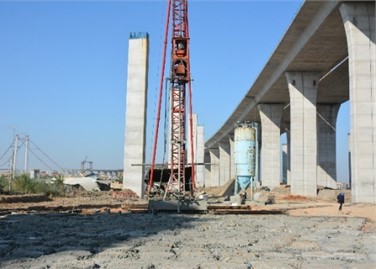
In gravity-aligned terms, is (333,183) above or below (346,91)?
below

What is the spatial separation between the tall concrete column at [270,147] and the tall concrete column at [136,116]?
19836 millimetres

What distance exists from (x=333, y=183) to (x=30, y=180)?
33.9 metres

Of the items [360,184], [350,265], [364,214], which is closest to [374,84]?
[360,184]

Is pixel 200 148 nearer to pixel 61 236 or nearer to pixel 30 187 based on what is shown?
pixel 30 187

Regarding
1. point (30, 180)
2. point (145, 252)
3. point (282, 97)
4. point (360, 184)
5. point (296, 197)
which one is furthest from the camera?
point (282, 97)

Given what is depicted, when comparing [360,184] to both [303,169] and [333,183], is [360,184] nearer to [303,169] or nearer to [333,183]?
[303,169]

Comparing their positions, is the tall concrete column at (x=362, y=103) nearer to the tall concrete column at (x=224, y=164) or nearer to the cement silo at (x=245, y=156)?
the cement silo at (x=245, y=156)

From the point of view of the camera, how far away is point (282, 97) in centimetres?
5681

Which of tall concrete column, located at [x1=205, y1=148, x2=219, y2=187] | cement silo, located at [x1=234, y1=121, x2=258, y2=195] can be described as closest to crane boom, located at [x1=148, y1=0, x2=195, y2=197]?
cement silo, located at [x1=234, y1=121, x2=258, y2=195]

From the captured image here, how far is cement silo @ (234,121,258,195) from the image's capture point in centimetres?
3912

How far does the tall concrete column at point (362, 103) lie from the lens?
2670 cm

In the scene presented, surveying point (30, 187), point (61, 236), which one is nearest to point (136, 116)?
point (30, 187)

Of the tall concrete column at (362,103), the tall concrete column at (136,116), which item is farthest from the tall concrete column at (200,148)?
the tall concrete column at (362,103)

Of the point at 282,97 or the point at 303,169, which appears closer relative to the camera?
the point at 303,169
